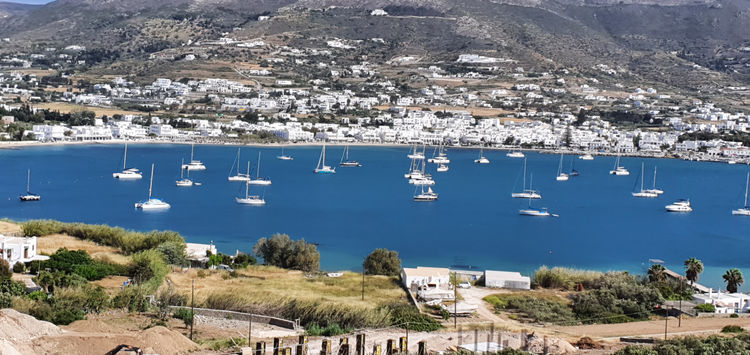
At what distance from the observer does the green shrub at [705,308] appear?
14070mm

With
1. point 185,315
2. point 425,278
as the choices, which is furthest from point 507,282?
point 185,315

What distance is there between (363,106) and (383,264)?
6138 cm

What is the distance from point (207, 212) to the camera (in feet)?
103

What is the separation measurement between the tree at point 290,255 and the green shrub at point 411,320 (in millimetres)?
5787

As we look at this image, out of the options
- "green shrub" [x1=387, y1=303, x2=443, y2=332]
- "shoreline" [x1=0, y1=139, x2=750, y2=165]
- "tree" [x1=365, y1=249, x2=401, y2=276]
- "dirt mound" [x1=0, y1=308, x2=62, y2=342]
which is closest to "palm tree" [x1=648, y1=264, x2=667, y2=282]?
"tree" [x1=365, y1=249, x2=401, y2=276]

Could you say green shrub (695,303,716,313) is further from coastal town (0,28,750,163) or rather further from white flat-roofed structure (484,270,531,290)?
coastal town (0,28,750,163)

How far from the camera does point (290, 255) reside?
18625mm

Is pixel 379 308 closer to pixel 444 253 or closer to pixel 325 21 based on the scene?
pixel 444 253

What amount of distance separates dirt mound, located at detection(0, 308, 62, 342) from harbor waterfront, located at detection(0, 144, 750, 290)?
11.3 m

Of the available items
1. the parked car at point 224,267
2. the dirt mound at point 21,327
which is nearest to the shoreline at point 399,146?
the parked car at point 224,267

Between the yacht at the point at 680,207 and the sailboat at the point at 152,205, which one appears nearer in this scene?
the sailboat at the point at 152,205

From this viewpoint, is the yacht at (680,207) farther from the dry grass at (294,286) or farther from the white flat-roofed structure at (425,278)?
the white flat-roofed structure at (425,278)

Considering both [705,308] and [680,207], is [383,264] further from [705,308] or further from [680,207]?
[680,207]

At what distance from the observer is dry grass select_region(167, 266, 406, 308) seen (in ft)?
43.9
